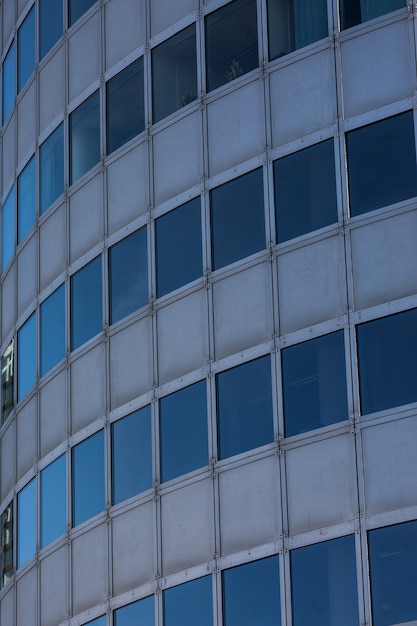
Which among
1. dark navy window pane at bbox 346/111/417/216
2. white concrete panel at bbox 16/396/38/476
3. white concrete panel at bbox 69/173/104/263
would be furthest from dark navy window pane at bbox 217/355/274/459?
white concrete panel at bbox 16/396/38/476

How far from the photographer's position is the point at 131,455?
3325 cm

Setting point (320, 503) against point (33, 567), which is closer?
point (320, 503)

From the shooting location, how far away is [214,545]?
30531mm

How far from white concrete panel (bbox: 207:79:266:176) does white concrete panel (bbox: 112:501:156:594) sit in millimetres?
6985

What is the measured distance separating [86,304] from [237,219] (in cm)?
507

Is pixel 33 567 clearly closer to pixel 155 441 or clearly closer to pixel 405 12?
pixel 155 441

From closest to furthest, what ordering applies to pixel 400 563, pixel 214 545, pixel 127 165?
1. pixel 400 563
2. pixel 214 545
3. pixel 127 165

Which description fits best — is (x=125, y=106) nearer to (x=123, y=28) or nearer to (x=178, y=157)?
(x=123, y=28)

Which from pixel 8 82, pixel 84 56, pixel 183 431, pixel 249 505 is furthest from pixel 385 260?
pixel 8 82

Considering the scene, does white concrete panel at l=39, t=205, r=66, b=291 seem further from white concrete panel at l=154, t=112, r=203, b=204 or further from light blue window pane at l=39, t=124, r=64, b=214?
white concrete panel at l=154, t=112, r=203, b=204

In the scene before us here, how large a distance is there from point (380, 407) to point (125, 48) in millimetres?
11392

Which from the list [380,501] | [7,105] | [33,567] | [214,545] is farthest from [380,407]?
[7,105]

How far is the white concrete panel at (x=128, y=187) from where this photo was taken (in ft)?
113

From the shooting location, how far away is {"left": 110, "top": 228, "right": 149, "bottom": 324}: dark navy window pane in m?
34.1
